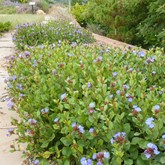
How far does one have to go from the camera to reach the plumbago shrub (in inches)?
63.2

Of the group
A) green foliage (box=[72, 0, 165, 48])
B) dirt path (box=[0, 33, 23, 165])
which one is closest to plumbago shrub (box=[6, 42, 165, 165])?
dirt path (box=[0, 33, 23, 165])

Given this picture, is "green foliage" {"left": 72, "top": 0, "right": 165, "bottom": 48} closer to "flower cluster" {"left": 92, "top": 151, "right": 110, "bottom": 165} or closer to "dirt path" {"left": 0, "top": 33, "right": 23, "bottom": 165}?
"dirt path" {"left": 0, "top": 33, "right": 23, "bottom": 165}

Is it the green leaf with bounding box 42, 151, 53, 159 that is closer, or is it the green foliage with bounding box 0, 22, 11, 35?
the green leaf with bounding box 42, 151, 53, 159

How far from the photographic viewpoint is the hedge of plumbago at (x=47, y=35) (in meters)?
6.09

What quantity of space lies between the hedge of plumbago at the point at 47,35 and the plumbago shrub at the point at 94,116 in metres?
3.25

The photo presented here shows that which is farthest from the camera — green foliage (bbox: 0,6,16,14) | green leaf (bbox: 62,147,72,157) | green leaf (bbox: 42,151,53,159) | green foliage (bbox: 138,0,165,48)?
green foliage (bbox: 0,6,16,14)

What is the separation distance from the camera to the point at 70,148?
183cm

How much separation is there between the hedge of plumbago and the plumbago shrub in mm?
3251

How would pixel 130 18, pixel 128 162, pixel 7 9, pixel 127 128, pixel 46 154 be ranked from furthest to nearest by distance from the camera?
pixel 7 9 < pixel 130 18 < pixel 46 154 < pixel 127 128 < pixel 128 162

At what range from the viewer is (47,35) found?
243 inches

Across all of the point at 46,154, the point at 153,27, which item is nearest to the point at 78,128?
the point at 46,154

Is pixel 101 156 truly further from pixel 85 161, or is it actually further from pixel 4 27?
pixel 4 27

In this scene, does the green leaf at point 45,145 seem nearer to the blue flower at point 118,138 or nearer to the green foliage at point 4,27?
the blue flower at point 118,138

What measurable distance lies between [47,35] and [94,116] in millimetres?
4580
